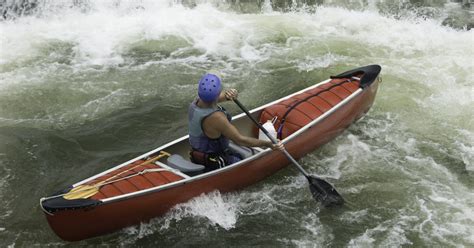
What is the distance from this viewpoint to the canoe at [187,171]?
4.77m

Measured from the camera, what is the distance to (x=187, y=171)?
17.5ft

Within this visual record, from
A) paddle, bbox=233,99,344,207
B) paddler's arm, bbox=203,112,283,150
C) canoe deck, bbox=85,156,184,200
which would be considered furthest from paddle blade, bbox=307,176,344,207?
canoe deck, bbox=85,156,184,200

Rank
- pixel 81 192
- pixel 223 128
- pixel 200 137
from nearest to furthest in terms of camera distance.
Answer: pixel 81 192 → pixel 223 128 → pixel 200 137

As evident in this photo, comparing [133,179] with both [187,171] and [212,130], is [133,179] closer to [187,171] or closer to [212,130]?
[187,171]

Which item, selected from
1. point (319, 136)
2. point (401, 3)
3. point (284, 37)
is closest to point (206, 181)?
point (319, 136)

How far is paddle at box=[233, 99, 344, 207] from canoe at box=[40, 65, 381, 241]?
0.31 metres

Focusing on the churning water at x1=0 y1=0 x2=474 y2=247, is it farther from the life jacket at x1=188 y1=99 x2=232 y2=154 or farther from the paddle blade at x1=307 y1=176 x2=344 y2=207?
the life jacket at x1=188 y1=99 x2=232 y2=154

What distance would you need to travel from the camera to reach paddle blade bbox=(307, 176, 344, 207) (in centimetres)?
563

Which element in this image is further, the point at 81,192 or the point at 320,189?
the point at 320,189

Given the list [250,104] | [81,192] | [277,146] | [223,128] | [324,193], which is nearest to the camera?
[81,192]

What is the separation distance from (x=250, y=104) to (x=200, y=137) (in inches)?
105

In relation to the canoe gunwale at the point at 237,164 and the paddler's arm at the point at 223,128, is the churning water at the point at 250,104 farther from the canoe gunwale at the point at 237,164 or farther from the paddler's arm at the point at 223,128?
the paddler's arm at the point at 223,128

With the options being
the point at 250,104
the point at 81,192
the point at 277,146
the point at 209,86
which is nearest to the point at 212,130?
the point at 209,86

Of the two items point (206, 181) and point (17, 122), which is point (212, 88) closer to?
point (206, 181)
